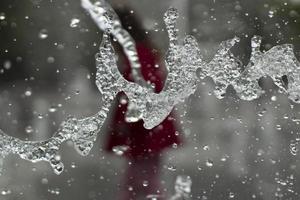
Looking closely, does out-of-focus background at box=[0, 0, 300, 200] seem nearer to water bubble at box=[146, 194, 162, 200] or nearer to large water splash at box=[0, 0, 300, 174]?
water bubble at box=[146, 194, 162, 200]

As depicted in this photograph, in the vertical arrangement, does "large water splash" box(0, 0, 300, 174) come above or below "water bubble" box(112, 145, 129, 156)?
above

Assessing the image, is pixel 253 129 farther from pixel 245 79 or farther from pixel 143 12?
pixel 143 12

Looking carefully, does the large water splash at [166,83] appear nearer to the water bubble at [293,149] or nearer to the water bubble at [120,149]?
the water bubble at [120,149]

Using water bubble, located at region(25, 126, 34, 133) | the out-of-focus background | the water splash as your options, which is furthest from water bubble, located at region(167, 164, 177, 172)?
water bubble, located at region(25, 126, 34, 133)

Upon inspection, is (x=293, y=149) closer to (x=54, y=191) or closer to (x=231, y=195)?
(x=231, y=195)

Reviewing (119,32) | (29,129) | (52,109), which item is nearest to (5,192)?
(119,32)

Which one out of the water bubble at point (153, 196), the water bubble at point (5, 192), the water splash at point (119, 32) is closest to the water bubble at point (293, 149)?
the water bubble at point (153, 196)
